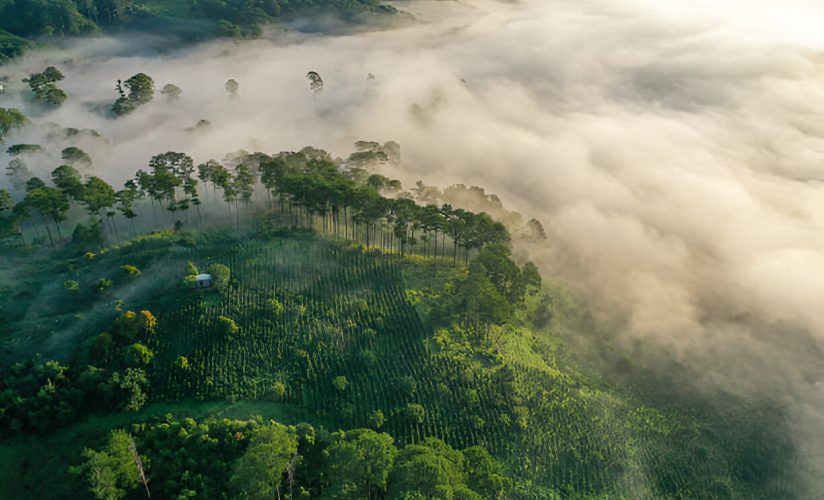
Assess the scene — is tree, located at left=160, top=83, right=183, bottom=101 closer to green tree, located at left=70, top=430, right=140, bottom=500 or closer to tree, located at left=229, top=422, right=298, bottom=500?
green tree, located at left=70, top=430, right=140, bottom=500

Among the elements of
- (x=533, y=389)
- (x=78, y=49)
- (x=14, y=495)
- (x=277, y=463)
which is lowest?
(x=533, y=389)

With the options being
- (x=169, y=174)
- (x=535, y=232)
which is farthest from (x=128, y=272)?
(x=535, y=232)

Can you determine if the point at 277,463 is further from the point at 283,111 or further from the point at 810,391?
the point at 283,111

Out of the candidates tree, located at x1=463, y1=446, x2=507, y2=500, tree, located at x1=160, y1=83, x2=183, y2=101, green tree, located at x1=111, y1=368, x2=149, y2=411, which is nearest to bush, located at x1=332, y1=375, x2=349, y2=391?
tree, located at x1=463, y1=446, x2=507, y2=500

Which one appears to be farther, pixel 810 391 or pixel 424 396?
pixel 810 391

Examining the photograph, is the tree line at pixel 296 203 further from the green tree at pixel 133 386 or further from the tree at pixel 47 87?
the green tree at pixel 133 386

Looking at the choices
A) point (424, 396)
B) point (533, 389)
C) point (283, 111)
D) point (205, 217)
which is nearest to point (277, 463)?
point (424, 396)

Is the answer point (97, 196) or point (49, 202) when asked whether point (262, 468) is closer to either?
point (97, 196)
